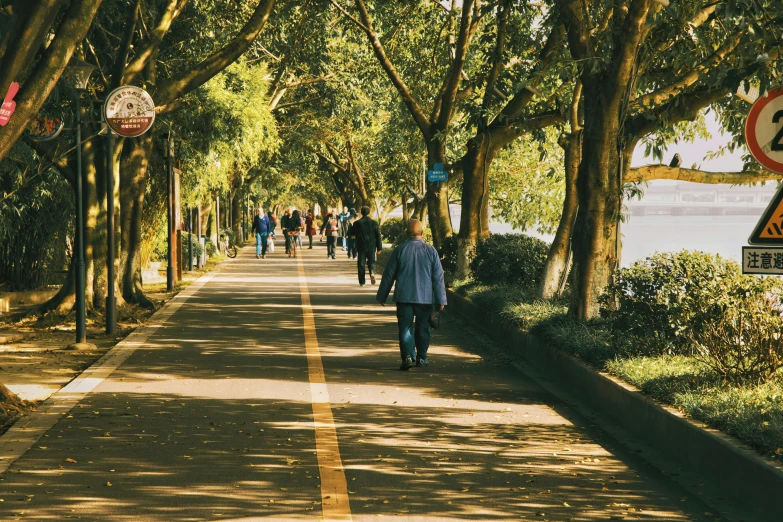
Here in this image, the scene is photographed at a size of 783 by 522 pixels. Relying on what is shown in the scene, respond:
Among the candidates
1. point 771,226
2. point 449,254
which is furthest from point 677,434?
point 449,254

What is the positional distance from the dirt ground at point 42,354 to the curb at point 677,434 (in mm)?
5096

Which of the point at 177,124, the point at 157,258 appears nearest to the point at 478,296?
the point at 177,124

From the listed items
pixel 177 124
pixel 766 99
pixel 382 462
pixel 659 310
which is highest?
pixel 177 124

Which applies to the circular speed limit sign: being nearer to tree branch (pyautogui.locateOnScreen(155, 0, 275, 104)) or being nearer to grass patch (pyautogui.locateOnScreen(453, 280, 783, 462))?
grass patch (pyautogui.locateOnScreen(453, 280, 783, 462))

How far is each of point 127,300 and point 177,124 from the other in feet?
22.4

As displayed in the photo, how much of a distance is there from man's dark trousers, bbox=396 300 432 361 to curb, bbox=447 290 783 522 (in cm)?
135

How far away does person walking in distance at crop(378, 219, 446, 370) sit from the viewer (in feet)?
40.7

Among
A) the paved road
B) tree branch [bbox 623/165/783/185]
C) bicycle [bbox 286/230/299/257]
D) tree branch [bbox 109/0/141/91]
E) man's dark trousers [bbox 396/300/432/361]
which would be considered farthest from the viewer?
bicycle [bbox 286/230/299/257]

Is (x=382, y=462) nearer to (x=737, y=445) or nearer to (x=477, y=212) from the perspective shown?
(x=737, y=445)

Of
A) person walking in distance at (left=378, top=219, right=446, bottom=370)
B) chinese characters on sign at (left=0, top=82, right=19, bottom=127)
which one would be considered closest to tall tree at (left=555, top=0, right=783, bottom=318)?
person walking in distance at (left=378, top=219, right=446, bottom=370)

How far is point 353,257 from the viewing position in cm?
4181

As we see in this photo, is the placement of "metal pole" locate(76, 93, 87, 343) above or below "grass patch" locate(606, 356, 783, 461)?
above

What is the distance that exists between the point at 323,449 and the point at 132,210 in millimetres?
12650

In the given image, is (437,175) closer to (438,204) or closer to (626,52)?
(438,204)
